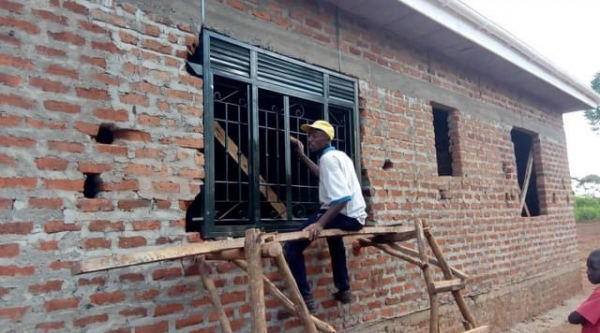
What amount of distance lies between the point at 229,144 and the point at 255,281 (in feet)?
5.33

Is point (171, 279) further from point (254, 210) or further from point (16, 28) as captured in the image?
point (16, 28)

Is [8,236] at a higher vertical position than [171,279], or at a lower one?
higher

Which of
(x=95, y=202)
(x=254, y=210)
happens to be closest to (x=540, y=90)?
(x=254, y=210)

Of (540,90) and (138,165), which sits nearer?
(138,165)

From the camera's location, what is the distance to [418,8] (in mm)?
4730

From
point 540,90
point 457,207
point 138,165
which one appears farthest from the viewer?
point 540,90

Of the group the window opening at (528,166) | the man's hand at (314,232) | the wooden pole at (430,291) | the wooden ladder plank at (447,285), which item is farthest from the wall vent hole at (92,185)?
the window opening at (528,166)

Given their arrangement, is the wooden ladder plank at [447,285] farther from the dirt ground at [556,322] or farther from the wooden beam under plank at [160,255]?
the dirt ground at [556,322]

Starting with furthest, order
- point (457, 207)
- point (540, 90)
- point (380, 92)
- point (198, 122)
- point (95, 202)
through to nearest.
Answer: point (540, 90) → point (457, 207) → point (380, 92) → point (198, 122) → point (95, 202)

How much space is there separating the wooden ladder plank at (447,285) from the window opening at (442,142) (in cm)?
261

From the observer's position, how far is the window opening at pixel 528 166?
8.24m

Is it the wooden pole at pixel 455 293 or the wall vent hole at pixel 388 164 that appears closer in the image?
the wooden pole at pixel 455 293

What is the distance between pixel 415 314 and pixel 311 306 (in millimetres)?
1977

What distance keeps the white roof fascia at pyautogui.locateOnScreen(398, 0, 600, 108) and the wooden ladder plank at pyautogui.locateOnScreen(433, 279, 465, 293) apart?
2675 millimetres
